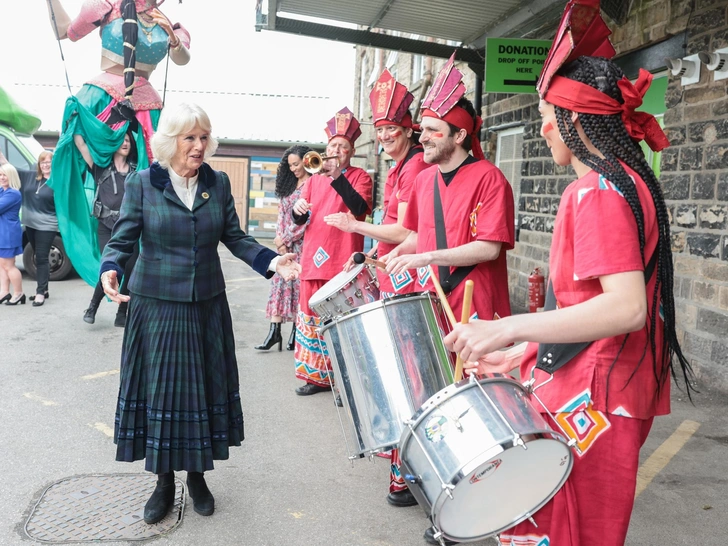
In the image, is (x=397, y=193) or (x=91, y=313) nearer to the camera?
(x=397, y=193)

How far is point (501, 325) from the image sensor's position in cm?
172

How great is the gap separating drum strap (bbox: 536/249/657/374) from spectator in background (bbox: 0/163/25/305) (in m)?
8.67

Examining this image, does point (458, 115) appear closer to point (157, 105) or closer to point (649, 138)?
point (649, 138)

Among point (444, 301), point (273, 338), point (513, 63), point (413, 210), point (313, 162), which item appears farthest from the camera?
point (513, 63)

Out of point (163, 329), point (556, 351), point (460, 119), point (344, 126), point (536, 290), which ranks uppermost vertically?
point (344, 126)

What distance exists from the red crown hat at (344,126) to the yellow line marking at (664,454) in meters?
3.06

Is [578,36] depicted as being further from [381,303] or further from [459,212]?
A: [459,212]

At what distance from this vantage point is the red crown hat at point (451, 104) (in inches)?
140

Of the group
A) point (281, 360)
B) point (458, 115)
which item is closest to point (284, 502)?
point (458, 115)

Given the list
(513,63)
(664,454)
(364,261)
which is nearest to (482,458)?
(364,261)

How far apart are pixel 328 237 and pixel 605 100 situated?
148 inches

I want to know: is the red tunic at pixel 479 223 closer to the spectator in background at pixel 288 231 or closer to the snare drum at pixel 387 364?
the snare drum at pixel 387 364

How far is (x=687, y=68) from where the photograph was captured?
19.1ft

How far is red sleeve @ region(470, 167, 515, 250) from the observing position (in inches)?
129
